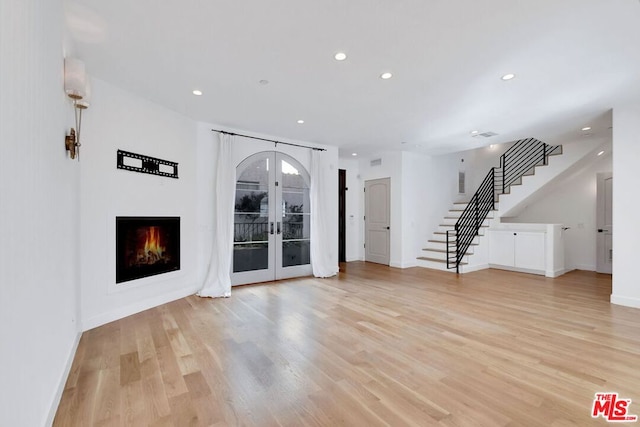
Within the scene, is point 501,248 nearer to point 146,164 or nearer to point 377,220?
point 377,220

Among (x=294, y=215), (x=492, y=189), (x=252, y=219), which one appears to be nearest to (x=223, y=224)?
(x=252, y=219)

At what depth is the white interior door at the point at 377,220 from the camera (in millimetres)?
7656

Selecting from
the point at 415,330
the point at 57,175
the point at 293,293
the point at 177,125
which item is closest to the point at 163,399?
the point at 57,175

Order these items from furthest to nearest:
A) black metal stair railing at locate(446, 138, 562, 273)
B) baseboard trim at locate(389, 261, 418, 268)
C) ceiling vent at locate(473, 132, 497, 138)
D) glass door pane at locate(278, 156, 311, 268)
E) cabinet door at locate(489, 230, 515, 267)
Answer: baseboard trim at locate(389, 261, 418, 268), black metal stair railing at locate(446, 138, 562, 273), cabinet door at locate(489, 230, 515, 267), glass door pane at locate(278, 156, 311, 268), ceiling vent at locate(473, 132, 497, 138)

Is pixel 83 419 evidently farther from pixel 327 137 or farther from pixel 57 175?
pixel 327 137

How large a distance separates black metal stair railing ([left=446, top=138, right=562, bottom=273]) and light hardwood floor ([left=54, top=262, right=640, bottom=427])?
2615mm

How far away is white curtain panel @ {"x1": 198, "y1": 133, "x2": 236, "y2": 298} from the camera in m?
4.84

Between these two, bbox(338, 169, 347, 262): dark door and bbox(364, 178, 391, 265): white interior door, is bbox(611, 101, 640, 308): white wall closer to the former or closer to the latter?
bbox(364, 178, 391, 265): white interior door

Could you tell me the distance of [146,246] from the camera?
4.05 m

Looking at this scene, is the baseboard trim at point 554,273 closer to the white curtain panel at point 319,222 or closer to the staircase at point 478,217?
the staircase at point 478,217

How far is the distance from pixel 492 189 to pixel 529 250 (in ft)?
6.63

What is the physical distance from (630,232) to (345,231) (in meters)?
5.61

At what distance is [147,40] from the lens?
2.63 meters

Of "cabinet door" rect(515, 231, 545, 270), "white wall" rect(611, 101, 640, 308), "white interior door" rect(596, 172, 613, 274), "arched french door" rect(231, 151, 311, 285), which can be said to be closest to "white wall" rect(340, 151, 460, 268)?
"cabinet door" rect(515, 231, 545, 270)
